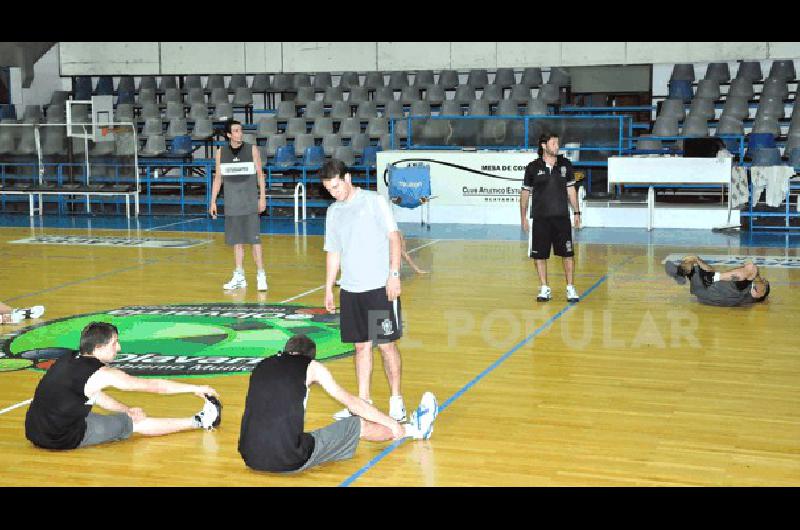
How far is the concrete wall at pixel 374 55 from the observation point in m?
24.5

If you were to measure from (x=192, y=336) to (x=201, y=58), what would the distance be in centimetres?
1917

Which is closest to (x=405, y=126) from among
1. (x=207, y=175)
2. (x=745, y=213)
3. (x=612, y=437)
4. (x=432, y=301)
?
(x=207, y=175)

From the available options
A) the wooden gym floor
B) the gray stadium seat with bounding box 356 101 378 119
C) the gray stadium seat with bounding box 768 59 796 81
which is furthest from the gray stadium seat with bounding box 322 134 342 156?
the gray stadium seat with bounding box 768 59 796 81

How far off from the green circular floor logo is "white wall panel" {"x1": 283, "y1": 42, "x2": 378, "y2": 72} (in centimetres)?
1591

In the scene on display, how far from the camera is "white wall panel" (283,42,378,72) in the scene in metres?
27.1

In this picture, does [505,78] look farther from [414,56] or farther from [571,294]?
[571,294]

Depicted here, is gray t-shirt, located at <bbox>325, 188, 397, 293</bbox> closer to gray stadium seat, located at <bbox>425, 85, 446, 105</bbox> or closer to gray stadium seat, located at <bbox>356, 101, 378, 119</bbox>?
gray stadium seat, located at <bbox>356, 101, 378, 119</bbox>

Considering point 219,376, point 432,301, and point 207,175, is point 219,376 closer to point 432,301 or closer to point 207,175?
point 432,301

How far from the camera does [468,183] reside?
837 inches

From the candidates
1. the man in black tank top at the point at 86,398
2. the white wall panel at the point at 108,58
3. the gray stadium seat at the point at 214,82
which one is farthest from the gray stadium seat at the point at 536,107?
the man in black tank top at the point at 86,398

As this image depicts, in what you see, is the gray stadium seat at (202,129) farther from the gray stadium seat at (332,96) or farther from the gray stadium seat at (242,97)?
the gray stadium seat at (332,96)

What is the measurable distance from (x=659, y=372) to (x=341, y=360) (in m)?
2.74

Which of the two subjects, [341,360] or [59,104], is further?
[59,104]

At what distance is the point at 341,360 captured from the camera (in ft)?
31.6
